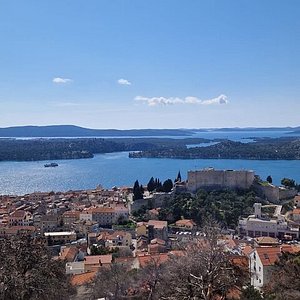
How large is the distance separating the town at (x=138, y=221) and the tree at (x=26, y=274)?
478 centimetres

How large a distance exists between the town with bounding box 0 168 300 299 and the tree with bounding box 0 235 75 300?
478cm

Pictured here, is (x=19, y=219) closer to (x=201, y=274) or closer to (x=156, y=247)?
(x=156, y=247)

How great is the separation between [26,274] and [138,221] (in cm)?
1841

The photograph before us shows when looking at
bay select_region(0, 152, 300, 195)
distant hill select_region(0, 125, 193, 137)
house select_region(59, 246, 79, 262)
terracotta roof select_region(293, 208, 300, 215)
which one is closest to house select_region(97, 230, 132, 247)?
house select_region(59, 246, 79, 262)

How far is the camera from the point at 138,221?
82.5ft

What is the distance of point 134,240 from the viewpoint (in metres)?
20.5

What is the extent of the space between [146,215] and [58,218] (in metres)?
4.95

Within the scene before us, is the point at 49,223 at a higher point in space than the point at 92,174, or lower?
higher

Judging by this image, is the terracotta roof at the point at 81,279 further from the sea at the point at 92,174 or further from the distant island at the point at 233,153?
the distant island at the point at 233,153

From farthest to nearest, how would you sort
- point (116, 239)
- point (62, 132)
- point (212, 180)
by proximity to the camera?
1. point (62, 132)
2. point (212, 180)
3. point (116, 239)

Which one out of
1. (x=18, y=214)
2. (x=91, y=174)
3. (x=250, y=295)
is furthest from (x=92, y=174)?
(x=250, y=295)

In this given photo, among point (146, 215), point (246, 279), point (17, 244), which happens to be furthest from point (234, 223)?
point (17, 244)

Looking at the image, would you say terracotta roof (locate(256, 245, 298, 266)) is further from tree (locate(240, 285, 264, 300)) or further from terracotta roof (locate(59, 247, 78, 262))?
terracotta roof (locate(59, 247, 78, 262))

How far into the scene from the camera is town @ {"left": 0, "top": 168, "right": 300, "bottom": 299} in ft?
56.1
